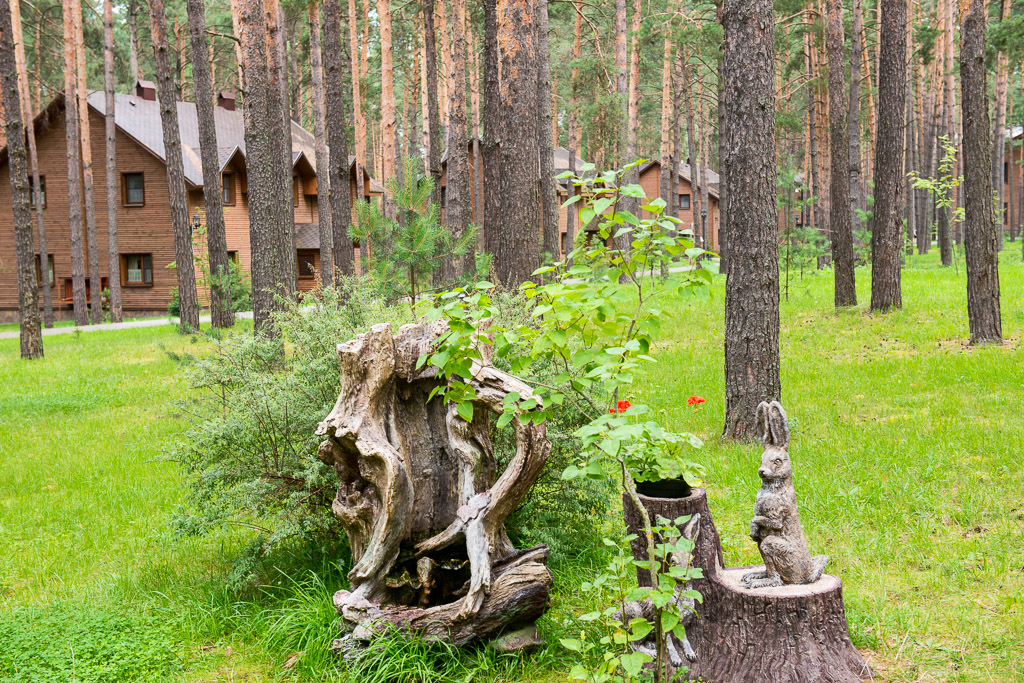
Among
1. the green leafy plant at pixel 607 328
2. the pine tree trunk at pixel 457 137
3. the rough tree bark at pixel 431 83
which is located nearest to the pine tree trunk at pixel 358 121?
the rough tree bark at pixel 431 83

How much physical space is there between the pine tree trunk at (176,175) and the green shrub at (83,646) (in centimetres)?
1472

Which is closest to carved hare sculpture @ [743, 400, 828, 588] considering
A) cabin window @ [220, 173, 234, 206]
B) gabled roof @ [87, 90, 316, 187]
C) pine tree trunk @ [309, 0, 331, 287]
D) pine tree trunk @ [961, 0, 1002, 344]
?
pine tree trunk @ [961, 0, 1002, 344]

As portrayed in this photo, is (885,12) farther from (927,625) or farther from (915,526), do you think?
(927,625)

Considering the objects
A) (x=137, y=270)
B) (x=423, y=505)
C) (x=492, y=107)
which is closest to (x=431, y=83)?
(x=492, y=107)

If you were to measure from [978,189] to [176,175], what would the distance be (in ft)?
59.2

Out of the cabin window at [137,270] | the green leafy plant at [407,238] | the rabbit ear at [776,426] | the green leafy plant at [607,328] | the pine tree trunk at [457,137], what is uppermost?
the pine tree trunk at [457,137]

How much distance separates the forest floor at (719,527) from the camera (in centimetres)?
427

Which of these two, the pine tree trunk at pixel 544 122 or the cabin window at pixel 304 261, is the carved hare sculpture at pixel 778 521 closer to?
the pine tree trunk at pixel 544 122

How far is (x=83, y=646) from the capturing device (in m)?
4.51

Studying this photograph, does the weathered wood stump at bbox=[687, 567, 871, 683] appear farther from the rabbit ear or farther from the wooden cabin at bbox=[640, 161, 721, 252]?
the wooden cabin at bbox=[640, 161, 721, 252]

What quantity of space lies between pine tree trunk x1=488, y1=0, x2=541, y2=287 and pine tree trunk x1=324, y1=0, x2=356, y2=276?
28.2 ft

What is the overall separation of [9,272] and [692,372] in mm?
31745

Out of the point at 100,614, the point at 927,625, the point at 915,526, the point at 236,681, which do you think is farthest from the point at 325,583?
the point at 915,526

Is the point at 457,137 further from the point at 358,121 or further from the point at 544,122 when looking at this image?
the point at 358,121
